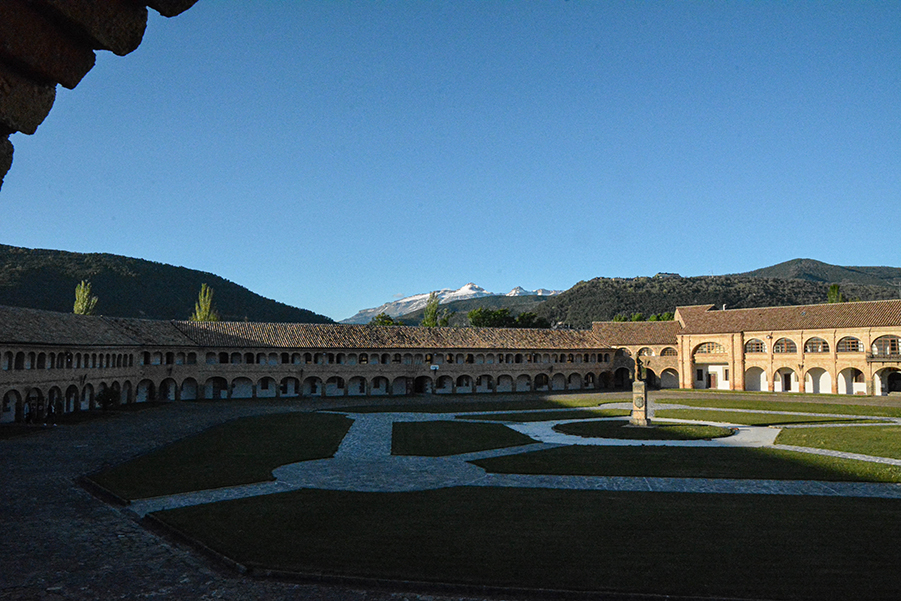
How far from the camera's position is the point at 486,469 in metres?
19.0

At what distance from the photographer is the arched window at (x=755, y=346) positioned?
5663cm

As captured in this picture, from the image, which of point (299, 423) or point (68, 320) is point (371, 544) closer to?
point (299, 423)

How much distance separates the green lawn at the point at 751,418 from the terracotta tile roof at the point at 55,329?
3505 cm

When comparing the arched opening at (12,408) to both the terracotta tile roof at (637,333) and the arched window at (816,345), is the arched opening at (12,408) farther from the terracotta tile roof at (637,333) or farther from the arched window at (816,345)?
the arched window at (816,345)

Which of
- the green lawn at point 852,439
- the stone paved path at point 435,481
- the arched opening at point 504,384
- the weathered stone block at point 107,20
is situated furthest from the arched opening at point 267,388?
the weathered stone block at point 107,20

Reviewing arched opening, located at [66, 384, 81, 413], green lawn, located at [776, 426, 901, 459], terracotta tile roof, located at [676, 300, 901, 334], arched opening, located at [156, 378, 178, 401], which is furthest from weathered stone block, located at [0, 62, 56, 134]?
terracotta tile roof, located at [676, 300, 901, 334]

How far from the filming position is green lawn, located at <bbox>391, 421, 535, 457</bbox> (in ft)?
74.0

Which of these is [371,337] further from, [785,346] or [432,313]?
[785,346]

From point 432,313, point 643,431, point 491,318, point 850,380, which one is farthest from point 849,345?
point 432,313

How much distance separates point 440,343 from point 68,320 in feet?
98.2

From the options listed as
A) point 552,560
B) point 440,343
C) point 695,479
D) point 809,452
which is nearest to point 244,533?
point 552,560

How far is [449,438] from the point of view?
2541 centimetres

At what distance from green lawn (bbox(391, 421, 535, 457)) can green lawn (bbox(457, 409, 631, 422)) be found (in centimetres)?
347

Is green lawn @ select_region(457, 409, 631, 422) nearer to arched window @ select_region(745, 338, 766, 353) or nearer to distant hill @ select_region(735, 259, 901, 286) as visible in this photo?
arched window @ select_region(745, 338, 766, 353)
